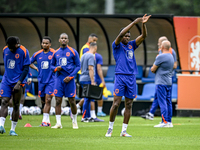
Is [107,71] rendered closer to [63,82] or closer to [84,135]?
[63,82]

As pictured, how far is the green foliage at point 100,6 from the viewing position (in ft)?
124

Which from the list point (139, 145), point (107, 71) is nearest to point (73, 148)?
point (139, 145)

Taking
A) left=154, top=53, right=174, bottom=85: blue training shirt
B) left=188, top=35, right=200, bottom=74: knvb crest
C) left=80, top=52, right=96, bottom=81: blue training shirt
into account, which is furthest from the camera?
left=188, top=35, right=200, bottom=74: knvb crest

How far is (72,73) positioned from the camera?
10633 mm

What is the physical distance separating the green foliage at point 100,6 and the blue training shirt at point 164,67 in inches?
1017

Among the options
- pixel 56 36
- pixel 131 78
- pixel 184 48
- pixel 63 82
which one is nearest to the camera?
pixel 131 78

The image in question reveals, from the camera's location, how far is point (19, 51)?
902 centimetres

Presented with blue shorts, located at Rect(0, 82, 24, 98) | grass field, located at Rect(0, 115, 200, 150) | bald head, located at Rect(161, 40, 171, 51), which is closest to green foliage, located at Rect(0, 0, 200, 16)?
bald head, located at Rect(161, 40, 171, 51)

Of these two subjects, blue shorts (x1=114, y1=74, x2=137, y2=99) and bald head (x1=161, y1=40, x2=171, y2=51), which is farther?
bald head (x1=161, y1=40, x2=171, y2=51)

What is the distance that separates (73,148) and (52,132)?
9.21ft

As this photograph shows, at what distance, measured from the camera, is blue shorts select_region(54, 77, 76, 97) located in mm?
10672

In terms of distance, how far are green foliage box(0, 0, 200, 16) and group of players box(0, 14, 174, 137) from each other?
963 inches

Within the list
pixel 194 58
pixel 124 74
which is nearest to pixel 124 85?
pixel 124 74

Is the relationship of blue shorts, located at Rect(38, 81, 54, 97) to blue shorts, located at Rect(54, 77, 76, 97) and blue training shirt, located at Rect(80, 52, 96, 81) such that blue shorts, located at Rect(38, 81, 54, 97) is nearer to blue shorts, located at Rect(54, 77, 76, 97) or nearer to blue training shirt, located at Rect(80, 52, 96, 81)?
blue shorts, located at Rect(54, 77, 76, 97)
